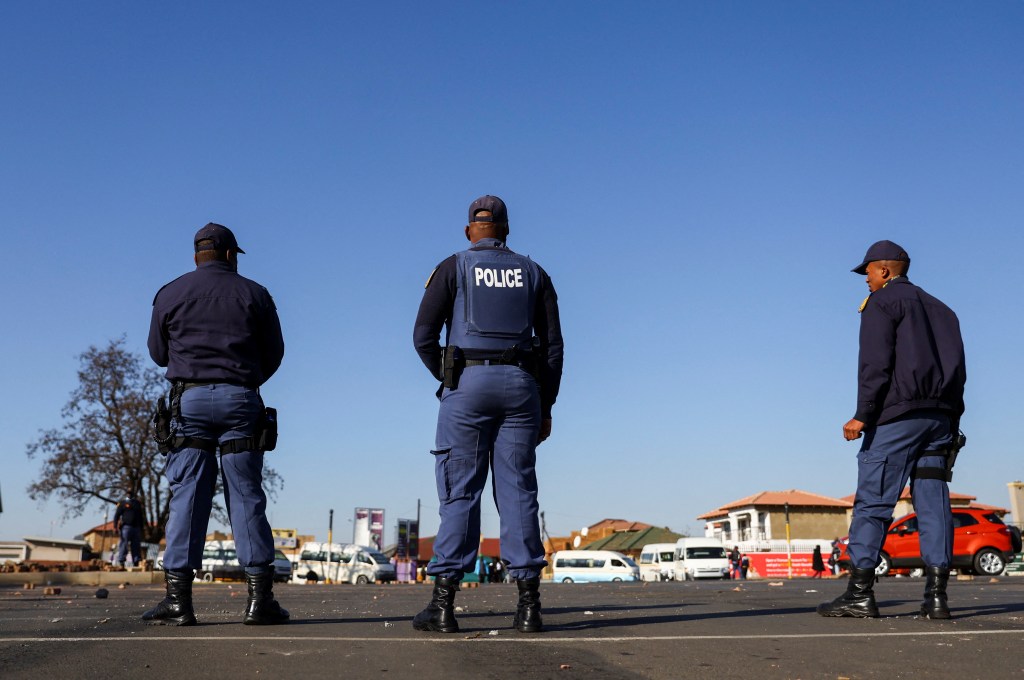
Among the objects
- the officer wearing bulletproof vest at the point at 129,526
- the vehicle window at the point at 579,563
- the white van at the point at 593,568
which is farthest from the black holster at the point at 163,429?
the vehicle window at the point at 579,563

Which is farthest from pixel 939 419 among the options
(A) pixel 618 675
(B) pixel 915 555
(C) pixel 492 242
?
(B) pixel 915 555

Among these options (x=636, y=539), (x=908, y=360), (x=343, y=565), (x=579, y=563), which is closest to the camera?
(x=908, y=360)

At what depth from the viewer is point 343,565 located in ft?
163

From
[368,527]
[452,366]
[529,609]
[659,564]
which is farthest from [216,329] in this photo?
[368,527]

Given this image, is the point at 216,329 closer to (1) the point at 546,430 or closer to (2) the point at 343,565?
(1) the point at 546,430

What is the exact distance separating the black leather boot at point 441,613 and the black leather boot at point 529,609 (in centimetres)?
29

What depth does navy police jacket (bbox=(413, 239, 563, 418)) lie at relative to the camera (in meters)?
4.96

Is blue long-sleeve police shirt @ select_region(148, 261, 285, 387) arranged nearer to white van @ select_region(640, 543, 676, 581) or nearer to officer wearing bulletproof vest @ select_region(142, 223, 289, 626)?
officer wearing bulletproof vest @ select_region(142, 223, 289, 626)

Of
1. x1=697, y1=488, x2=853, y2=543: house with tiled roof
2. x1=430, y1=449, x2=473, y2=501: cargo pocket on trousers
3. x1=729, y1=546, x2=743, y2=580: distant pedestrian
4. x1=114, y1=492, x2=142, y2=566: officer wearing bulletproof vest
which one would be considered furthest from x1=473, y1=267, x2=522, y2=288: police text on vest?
x1=697, y1=488, x2=853, y2=543: house with tiled roof

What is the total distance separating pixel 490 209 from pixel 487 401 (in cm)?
104

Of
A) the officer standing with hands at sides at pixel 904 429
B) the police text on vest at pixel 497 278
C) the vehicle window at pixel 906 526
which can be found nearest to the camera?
the police text on vest at pixel 497 278

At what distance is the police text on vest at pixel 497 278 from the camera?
5.02 meters

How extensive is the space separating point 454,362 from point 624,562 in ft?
171

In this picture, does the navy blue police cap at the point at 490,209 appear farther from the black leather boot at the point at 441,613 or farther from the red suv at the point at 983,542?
the red suv at the point at 983,542
